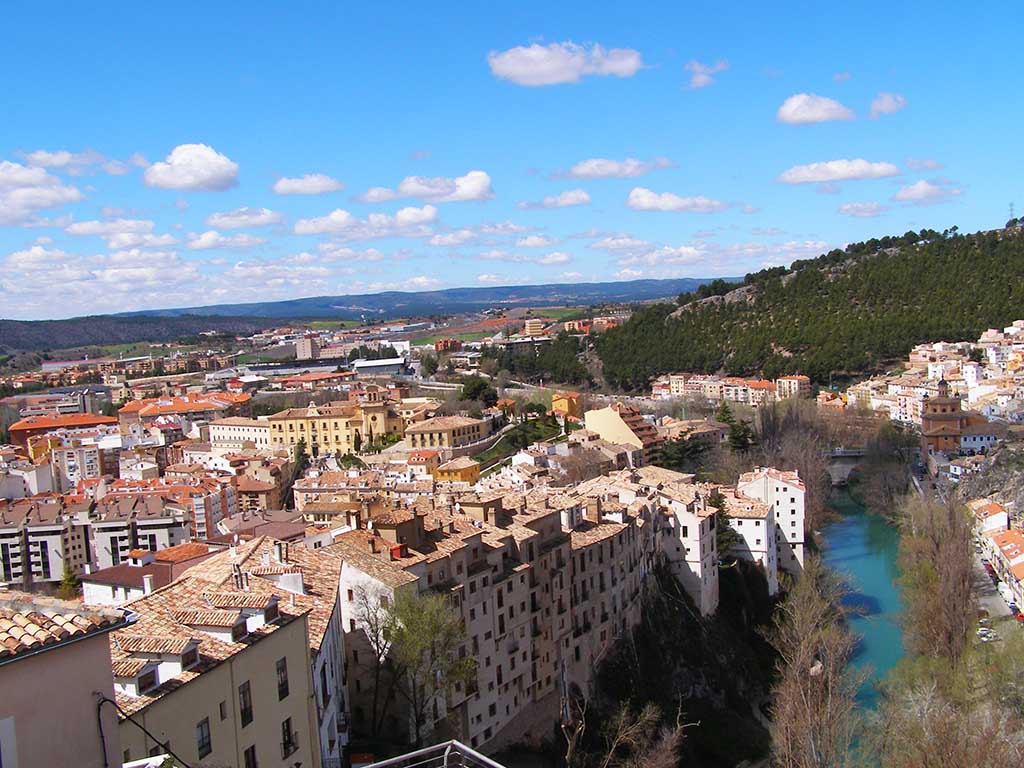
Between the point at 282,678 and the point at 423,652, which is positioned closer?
the point at 282,678

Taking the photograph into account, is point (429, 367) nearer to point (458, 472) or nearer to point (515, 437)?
point (515, 437)

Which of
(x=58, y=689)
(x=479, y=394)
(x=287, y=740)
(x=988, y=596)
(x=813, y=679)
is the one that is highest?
(x=58, y=689)

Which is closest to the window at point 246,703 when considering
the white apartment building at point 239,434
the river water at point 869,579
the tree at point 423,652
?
the tree at point 423,652

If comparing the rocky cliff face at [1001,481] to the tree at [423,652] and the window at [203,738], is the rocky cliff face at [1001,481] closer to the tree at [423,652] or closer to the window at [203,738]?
the tree at [423,652]

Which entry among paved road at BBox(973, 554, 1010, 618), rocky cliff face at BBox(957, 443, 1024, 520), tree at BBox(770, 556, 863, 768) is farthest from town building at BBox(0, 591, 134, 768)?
rocky cliff face at BBox(957, 443, 1024, 520)

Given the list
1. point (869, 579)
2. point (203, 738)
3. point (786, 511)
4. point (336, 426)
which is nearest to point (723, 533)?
point (786, 511)

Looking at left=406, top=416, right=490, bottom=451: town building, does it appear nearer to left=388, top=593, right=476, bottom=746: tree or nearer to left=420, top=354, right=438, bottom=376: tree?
left=388, top=593, right=476, bottom=746: tree

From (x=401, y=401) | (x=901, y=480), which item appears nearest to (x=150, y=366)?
(x=401, y=401)
